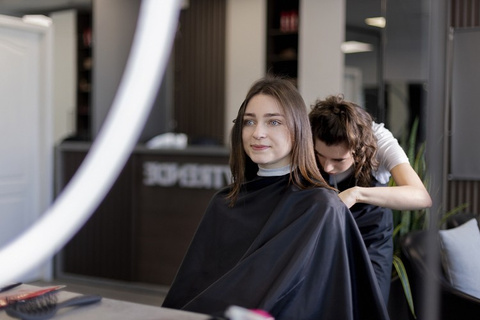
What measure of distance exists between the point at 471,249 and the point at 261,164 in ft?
3.63

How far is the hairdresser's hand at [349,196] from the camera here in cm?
173

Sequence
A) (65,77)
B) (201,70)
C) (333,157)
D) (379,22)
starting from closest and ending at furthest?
(333,157)
(379,22)
(201,70)
(65,77)

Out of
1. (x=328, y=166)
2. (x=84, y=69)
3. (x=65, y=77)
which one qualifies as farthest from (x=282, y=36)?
(x=328, y=166)

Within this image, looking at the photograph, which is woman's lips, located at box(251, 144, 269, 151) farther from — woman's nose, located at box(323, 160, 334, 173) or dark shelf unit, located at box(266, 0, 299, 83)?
dark shelf unit, located at box(266, 0, 299, 83)

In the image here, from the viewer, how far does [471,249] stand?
2461 mm

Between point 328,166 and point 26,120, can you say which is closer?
point 328,166

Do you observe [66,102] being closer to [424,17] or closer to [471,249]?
[471,249]

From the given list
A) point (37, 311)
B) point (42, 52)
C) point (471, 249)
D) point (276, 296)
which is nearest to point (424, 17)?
point (276, 296)

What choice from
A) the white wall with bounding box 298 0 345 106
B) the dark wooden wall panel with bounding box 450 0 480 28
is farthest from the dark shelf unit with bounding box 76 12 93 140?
the dark wooden wall panel with bounding box 450 0 480 28

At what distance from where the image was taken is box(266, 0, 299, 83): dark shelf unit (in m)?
6.77

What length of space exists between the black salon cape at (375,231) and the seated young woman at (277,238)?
0.29m

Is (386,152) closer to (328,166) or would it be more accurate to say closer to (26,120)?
(328,166)

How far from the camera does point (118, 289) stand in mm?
4773

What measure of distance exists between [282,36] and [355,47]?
4.86 feet
